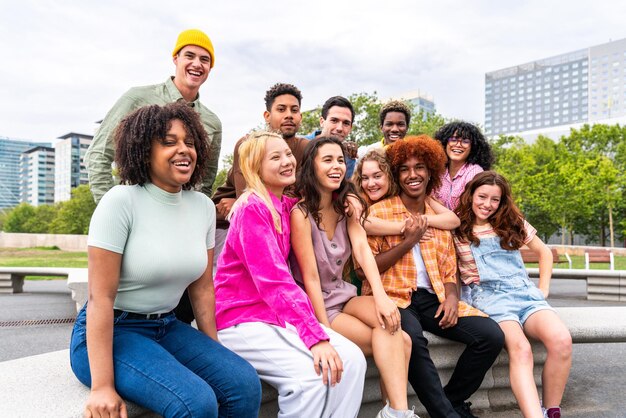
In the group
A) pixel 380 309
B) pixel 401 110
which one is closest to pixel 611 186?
pixel 401 110

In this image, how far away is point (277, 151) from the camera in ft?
9.36

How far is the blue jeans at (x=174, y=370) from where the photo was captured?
6.37ft

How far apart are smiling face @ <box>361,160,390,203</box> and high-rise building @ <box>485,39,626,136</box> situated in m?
136

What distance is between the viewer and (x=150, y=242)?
7.06 ft

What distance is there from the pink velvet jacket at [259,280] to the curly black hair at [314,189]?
0.23 m

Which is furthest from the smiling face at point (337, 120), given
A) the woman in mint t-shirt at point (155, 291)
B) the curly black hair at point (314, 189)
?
the woman in mint t-shirt at point (155, 291)

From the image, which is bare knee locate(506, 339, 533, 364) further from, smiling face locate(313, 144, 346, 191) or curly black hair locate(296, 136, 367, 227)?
smiling face locate(313, 144, 346, 191)

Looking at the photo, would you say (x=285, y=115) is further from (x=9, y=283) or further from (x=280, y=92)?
(x=9, y=283)

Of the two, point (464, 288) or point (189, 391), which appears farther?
point (464, 288)

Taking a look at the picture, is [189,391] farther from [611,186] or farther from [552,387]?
[611,186]

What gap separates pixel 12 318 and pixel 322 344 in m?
6.80

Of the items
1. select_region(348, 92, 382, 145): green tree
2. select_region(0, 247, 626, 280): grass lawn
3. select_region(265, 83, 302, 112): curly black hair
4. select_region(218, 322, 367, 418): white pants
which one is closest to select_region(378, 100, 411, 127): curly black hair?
select_region(265, 83, 302, 112): curly black hair

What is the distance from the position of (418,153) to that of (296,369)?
1.80 metres

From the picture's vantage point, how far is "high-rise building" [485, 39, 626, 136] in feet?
433
